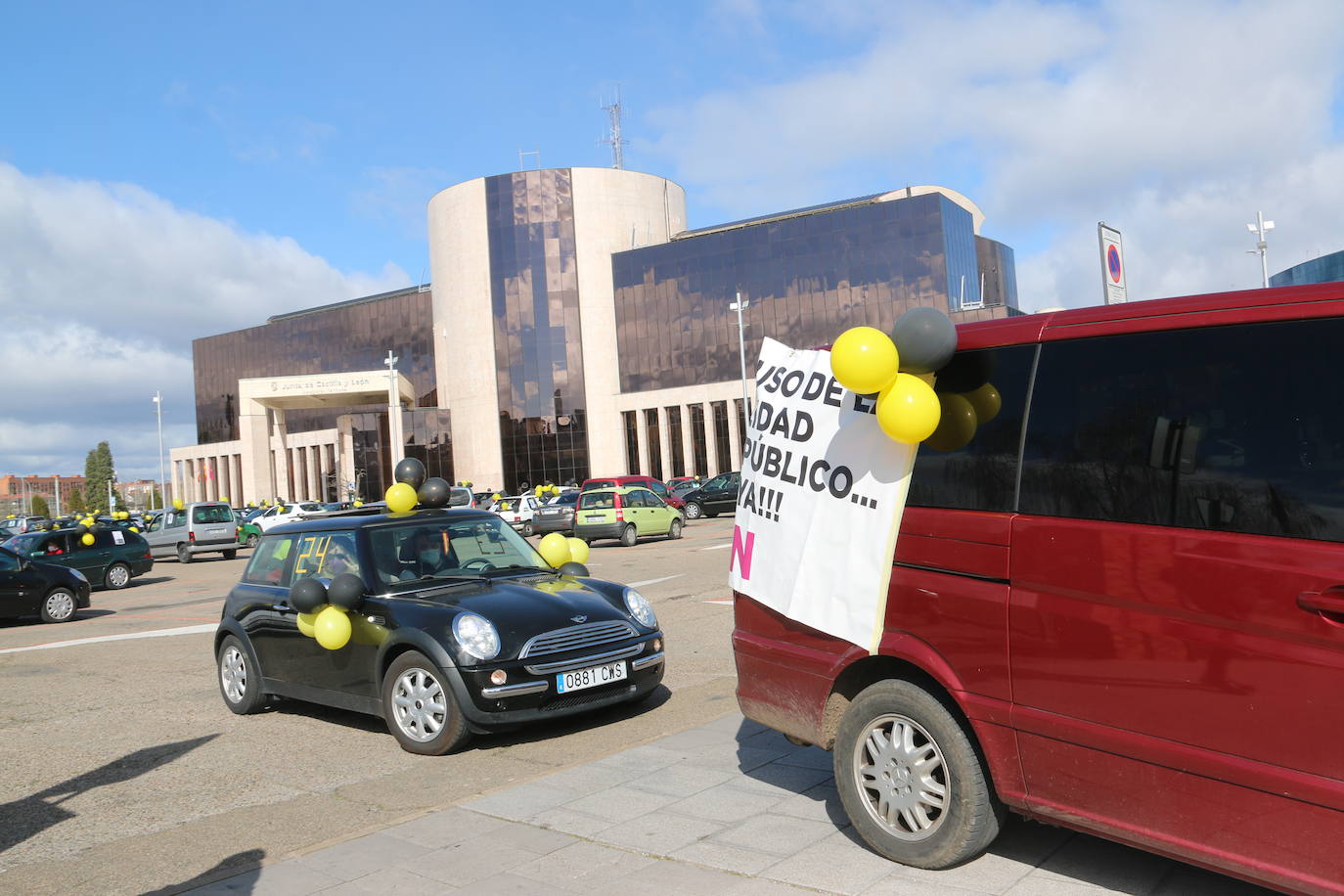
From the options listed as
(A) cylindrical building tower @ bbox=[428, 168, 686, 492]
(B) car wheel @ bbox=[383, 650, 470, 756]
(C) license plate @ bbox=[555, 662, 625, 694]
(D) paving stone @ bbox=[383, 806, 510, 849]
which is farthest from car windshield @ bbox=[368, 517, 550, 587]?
(A) cylindrical building tower @ bbox=[428, 168, 686, 492]

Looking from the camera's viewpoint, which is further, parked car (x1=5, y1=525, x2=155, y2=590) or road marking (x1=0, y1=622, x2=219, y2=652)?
parked car (x1=5, y1=525, x2=155, y2=590)

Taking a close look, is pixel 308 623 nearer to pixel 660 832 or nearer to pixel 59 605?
pixel 660 832

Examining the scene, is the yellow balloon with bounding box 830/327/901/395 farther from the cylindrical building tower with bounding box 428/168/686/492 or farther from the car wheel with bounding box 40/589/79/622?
the cylindrical building tower with bounding box 428/168/686/492

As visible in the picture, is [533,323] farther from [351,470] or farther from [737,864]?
[737,864]

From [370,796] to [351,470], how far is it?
A: 71922 mm

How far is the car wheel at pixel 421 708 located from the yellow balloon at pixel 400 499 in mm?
1822

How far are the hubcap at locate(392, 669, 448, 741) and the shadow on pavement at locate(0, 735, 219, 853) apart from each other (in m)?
1.65

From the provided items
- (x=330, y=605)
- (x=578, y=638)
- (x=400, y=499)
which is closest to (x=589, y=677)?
(x=578, y=638)

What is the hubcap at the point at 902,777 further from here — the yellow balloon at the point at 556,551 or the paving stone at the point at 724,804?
the yellow balloon at the point at 556,551

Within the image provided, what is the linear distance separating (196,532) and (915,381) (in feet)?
105

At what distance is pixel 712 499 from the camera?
3766 cm

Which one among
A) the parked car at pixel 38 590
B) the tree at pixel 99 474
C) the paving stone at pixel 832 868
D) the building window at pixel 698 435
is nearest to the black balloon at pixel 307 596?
the paving stone at pixel 832 868

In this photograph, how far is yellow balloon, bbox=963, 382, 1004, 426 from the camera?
13.2 ft

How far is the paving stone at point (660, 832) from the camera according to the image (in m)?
4.67
